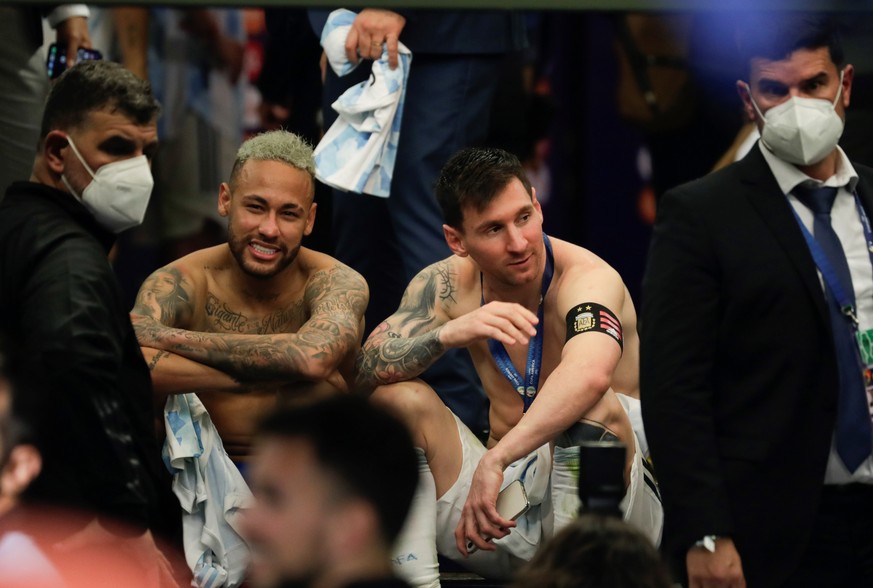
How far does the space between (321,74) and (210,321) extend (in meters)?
1.34

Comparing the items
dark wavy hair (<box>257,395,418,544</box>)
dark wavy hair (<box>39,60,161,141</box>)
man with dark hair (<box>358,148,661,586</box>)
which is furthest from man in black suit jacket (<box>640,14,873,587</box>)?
dark wavy hair (<box>39,60,161,141</box>)

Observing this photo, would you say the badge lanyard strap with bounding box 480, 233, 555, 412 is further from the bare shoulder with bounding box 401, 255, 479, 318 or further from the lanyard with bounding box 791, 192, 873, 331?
the lanyard with bounding box 791, 192, 873, 331

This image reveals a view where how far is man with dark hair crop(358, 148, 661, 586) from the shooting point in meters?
4.88

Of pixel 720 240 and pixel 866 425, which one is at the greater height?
pixel 720 240

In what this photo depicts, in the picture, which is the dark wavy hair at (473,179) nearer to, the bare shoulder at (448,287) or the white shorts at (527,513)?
the bare shoulder at (448,287)

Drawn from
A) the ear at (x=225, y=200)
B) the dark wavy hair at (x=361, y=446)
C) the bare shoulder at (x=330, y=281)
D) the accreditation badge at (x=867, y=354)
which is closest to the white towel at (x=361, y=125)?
the bare shoulder at (x=330, y=281)

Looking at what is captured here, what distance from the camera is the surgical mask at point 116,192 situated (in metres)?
4.52

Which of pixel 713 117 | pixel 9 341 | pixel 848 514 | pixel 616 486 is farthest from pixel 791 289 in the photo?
pixel 713 117

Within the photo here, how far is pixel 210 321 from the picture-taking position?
5.56 meters

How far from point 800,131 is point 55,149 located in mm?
2108

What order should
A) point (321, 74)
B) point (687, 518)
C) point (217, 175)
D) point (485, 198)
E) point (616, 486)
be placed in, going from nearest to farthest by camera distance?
point (616, 486), point (687, 518), point (485, 198), point (321, 74), point (217, 175)

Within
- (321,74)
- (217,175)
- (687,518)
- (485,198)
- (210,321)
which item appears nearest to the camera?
(687,518)

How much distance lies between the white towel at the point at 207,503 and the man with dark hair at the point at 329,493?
178 cm

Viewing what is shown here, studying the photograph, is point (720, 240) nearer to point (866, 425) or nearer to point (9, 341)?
point (866, 425)
